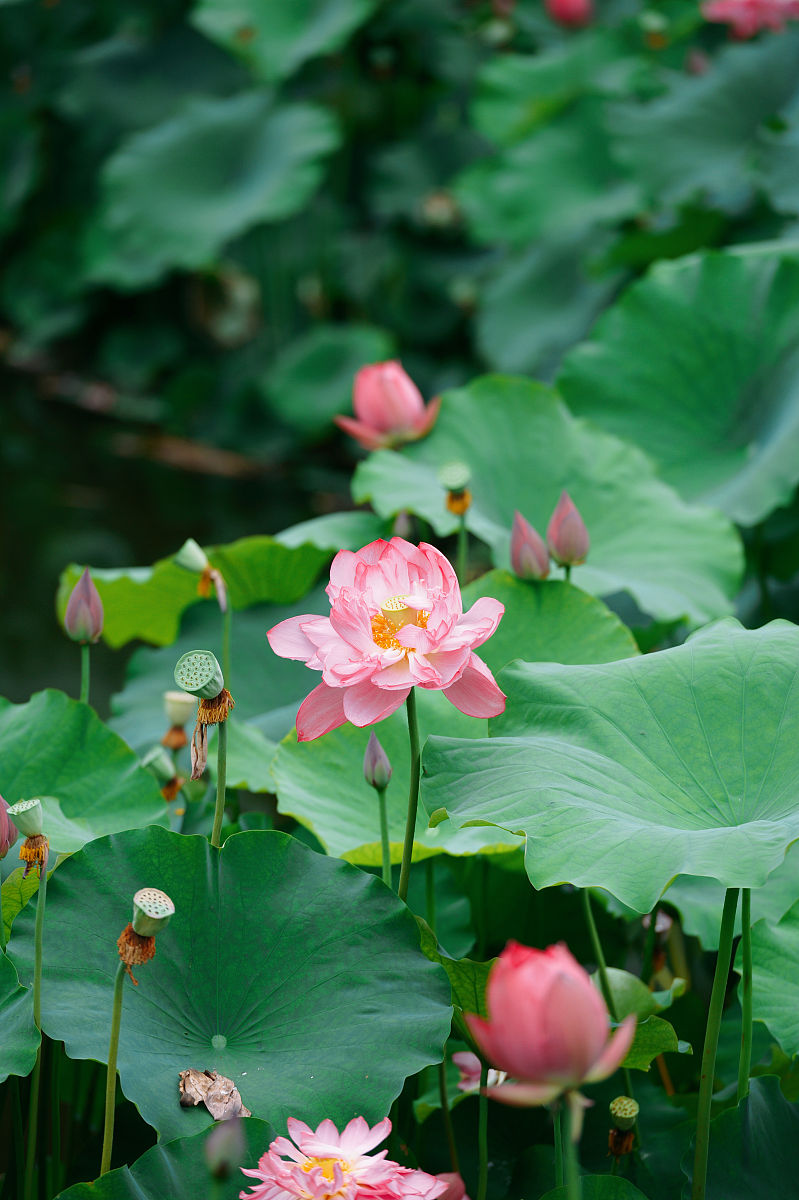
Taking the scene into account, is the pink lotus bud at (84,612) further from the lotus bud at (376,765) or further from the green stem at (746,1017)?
the green stem at (746,1017)

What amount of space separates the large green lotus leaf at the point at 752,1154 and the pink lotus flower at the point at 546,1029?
0.31 metres

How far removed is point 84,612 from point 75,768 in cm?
12

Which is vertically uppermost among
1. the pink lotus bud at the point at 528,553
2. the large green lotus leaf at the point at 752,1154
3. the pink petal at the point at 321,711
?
the pink petal at the point at 321,711

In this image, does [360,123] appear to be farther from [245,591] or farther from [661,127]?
[245,591]

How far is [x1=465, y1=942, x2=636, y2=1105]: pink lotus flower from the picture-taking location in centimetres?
42

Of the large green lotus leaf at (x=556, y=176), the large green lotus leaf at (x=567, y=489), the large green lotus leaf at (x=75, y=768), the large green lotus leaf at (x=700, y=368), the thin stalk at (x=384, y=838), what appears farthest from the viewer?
the large green lotus leaf at (x=556, y=176)

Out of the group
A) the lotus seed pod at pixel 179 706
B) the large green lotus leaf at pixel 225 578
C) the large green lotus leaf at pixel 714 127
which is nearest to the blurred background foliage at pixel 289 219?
the large green lotus leaf at pixel 714 127

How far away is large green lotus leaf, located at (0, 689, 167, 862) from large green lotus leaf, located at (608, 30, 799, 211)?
165 centimetres

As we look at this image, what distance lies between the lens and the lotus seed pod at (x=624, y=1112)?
0.69 meters

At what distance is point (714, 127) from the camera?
215 cm

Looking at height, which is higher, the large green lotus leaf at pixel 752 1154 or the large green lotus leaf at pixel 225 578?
the large green lotus leaf at pixel 752 1154

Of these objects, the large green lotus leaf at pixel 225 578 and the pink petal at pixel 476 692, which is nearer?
the pink petal at pixel 476 692

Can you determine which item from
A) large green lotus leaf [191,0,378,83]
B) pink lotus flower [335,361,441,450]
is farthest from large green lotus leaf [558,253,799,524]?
large green lotus leaf [191,0,378,83]

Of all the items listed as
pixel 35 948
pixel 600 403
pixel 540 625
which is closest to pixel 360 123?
pixel 600 403
